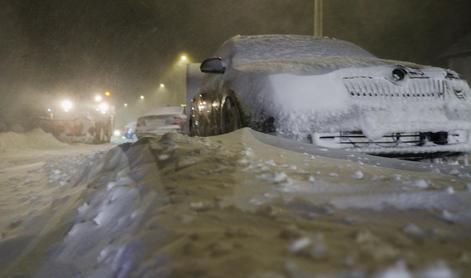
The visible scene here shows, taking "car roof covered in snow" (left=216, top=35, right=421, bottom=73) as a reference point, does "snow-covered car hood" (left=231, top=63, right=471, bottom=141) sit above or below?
below

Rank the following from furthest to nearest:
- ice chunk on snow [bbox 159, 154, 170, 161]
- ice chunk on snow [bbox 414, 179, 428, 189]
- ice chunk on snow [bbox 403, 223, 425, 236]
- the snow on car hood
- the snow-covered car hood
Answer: the snow on car hood, the snow-covered car hood, ice chunk on snow [bbox 159, 154, 170, 161], ice chunk on snow [bbox 414, 179, 428, 189], ice chunk on snow [bbox 403, 223, 425, 236]

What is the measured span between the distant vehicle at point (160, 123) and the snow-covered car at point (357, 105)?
6931 mm

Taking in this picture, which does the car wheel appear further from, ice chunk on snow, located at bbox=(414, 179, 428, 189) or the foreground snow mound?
the foreground snow mound

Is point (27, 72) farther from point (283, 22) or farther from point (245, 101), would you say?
point (245, 101)

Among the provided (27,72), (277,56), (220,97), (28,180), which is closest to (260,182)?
(220,97)

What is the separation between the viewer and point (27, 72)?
24750 mm

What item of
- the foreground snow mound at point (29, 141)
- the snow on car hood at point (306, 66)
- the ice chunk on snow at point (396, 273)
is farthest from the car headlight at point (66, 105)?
the ice chunk on snow at point (396, 273)

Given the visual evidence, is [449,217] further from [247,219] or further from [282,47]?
[282,47]

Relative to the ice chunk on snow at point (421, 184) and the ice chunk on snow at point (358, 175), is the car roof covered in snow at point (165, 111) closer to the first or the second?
the ice chunk on snow at point (358, 175)

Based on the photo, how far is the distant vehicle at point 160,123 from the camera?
34.1ft

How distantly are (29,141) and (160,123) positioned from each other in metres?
4.76

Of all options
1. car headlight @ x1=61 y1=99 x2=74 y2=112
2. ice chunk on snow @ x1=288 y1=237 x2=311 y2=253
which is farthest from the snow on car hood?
car headlight @ x1=61 y1=99 x2=74 y2=112

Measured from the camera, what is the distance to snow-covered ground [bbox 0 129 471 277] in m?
0.98

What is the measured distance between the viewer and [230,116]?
3668mm
